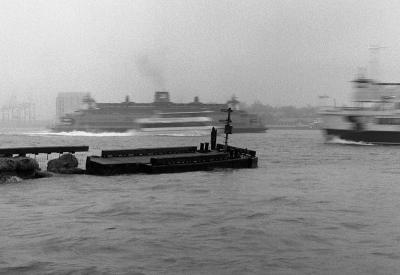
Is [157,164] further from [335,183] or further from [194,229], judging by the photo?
[194,229]

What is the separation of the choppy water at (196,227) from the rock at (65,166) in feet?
8.84

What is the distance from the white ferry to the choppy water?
47512mm

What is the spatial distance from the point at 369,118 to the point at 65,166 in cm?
5369

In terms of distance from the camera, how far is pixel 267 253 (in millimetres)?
11414

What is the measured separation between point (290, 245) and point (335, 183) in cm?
1428

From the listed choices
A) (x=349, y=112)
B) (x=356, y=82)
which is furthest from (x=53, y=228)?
(x=356, y=82)

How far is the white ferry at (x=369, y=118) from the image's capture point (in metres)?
68.7

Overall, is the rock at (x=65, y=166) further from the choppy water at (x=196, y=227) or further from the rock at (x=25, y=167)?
the choppy water at (x=196, y=227)

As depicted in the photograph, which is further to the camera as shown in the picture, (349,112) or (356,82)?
(356,82)

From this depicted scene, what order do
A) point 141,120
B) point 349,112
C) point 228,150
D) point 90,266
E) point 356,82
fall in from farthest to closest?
point 141,120, point 356,82, point 349,112, point 228,150, point 90,266

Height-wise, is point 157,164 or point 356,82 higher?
point 356,82

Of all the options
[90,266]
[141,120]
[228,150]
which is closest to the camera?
[90,266]

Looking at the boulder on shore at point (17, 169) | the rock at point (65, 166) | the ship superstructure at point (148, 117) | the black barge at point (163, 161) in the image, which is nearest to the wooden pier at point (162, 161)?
the black barge at point (163, 161)

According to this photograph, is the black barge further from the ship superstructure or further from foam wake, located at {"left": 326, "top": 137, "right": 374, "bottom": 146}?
the ship superstructure
